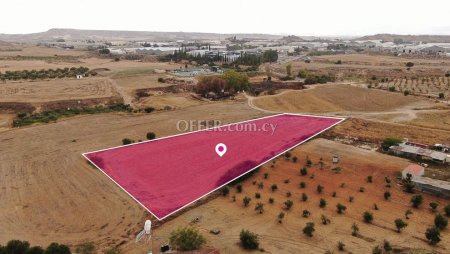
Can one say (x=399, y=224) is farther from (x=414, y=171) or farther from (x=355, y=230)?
(x=414, y=171)

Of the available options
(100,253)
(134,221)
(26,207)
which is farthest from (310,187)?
(26,207)

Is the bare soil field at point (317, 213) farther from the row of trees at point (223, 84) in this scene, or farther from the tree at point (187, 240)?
A: the row of trees at point (223, 84)

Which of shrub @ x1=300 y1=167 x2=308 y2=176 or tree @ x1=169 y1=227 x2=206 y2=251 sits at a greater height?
tree @ x1=169 y1=227 x2=206 y2=251

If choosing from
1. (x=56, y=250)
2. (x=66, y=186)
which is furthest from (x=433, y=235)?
(x=66, y=186)

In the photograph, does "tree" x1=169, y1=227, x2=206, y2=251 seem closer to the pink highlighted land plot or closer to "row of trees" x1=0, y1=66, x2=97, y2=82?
the pink highlighted land plot

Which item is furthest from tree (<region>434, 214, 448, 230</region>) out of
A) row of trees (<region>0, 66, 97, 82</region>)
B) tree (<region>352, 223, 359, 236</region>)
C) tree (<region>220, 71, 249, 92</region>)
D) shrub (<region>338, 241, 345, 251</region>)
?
row of trees (<region>0, 66, 97, 82</region>)
